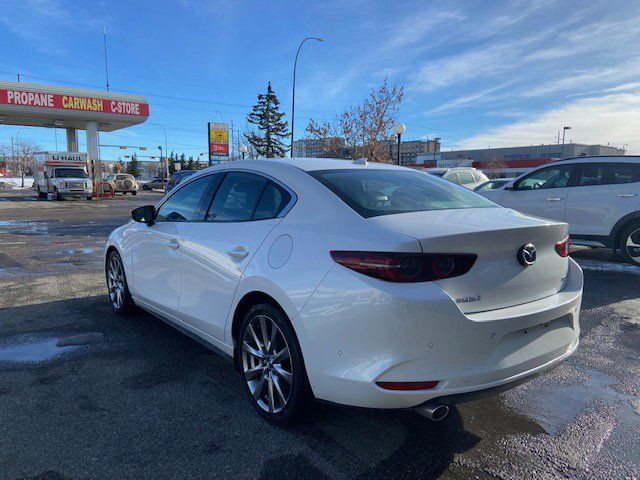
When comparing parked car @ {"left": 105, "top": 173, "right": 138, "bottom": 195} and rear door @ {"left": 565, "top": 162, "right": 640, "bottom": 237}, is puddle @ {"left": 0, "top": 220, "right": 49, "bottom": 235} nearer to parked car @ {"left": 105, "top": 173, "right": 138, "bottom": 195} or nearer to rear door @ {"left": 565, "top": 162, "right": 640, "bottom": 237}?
rear door @ {"left": 565, "top": 162, "right": 640, "bottom": 237}

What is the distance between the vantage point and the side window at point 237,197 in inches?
129

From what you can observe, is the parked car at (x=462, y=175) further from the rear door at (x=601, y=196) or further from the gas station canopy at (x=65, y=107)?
the gas station canopy at (x=65, y=107)

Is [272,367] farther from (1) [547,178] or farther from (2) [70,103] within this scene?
(2) [70,103]

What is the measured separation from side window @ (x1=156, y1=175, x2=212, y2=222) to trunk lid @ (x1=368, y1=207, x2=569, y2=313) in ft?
6.21

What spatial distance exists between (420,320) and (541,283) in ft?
3.08

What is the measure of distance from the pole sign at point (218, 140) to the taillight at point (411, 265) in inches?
1869

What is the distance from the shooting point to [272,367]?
9.33ft

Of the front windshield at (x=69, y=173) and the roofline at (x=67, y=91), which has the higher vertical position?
the roofline at (x=67, y=91)

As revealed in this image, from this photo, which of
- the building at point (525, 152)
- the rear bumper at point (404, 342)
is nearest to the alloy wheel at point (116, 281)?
the rear bumper at point (404, 342)

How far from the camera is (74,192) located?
29312 millimetres

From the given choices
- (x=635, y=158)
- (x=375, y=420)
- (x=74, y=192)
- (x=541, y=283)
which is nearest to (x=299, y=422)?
(x=375, y=420)

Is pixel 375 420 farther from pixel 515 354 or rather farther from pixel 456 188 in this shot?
pixel 456 188

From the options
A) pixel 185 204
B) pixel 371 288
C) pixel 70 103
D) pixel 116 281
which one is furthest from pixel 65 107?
pixel 371 288

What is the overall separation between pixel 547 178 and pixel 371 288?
7666 millimetres
